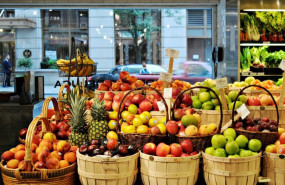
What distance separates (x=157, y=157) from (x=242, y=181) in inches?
25.7

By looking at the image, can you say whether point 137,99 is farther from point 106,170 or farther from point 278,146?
point 278,146

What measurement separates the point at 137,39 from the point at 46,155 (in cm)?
585

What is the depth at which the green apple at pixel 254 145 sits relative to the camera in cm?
284

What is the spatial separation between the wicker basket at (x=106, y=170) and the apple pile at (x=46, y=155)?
9.6 inches

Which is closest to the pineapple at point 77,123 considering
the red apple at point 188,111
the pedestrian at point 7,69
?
the red apple at point 188,111

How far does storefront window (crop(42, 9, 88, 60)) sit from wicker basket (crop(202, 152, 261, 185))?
6.15 meters

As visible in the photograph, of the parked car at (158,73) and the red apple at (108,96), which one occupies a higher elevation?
the parked car at (158,73)

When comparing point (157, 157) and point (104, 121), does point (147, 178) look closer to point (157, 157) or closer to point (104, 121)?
point (157, 157)

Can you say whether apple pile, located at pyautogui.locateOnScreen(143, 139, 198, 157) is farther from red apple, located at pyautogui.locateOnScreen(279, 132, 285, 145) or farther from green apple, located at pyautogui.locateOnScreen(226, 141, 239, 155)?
red apple, located at pyautogui.locateOnScreen(279, 132, 285, 145)

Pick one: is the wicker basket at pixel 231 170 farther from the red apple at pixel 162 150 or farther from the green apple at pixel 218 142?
the red apple at pixel 162 150

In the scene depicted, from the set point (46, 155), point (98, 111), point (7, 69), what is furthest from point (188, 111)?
point (7, 69)

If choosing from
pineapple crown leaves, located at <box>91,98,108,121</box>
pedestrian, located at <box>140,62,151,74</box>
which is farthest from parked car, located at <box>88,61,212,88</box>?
pineapple crown leaves, located at <box>91,98,108,121</box>

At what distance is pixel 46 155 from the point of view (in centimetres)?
284

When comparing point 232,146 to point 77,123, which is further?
point 77,123
